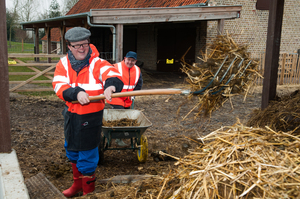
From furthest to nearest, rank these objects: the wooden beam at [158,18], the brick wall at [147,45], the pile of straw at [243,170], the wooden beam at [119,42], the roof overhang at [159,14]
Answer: the brick wall at [147,45], the wooden beam at [119,42], the wooden beam at [158,18], the roof overhang at [159,14], the pile of straw at [243,170]

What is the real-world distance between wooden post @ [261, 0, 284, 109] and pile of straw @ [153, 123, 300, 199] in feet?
5.23

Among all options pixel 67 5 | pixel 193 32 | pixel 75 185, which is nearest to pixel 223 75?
pixel 75 185

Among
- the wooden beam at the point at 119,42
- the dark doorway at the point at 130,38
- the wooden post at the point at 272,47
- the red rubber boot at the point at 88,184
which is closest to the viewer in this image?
the red rubber boot at the point at 88,184

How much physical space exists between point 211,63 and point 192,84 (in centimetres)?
35

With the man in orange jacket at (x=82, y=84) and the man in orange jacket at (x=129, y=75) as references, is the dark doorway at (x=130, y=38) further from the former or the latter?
the man in orange jacket at (x=82, y=84)

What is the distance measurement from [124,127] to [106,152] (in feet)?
3.95

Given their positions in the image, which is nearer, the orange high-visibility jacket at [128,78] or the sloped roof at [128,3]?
the orange high-visibility jacket at [128,78]

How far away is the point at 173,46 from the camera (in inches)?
651

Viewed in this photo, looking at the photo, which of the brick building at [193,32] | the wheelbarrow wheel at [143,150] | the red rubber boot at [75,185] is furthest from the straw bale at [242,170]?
the brick building at [193,32]

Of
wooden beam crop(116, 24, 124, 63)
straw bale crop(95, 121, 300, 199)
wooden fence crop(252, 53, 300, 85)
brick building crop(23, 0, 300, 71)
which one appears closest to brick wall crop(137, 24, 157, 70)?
brick building crop(23, 0, 300, 71)

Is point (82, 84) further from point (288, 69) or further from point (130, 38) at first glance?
point (130, 38)

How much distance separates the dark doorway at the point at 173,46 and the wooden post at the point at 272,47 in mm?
11940

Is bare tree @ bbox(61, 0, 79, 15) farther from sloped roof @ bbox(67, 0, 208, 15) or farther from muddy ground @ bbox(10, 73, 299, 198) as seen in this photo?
muddy ground @ bbox(10, 73, 299, 198)

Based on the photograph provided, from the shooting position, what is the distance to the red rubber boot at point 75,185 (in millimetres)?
3548
